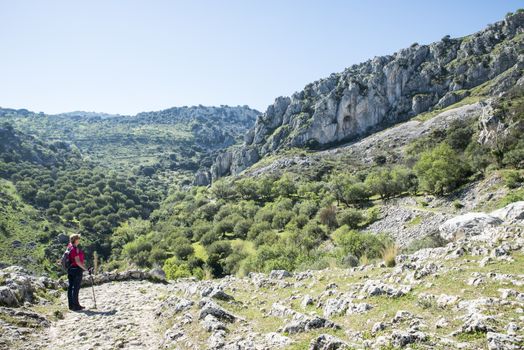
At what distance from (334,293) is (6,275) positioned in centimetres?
1659

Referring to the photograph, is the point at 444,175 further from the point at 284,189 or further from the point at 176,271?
the point at 284,189

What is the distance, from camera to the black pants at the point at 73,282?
52.7 ft

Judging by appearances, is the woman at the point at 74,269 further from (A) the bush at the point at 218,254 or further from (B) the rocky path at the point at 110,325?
(A) the bush at the point at 218,254

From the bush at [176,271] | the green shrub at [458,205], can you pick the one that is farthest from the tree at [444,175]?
the bush at [176,271]

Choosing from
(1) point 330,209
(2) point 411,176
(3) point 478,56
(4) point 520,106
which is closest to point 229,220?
(1) point 330,209

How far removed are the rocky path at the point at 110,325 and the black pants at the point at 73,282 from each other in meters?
0.76

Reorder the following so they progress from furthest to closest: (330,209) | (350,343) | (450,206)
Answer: (330,209), (450,206), (350,343)

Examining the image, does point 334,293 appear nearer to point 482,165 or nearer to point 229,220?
point 482,165

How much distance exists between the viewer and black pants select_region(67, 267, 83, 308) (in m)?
16.1

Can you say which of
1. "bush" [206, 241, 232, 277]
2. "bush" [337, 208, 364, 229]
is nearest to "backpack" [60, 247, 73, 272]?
"bush" [337, 208, 364, 229]

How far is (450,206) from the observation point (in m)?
52.4

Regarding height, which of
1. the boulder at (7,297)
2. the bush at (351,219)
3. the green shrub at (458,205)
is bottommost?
the bush at (351,219)

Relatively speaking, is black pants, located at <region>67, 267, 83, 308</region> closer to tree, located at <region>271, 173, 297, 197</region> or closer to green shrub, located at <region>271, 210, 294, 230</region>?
green shrub, located at <region>271, 210, 294, 230</region>

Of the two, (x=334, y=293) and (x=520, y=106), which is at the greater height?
(x=520, y=106)
